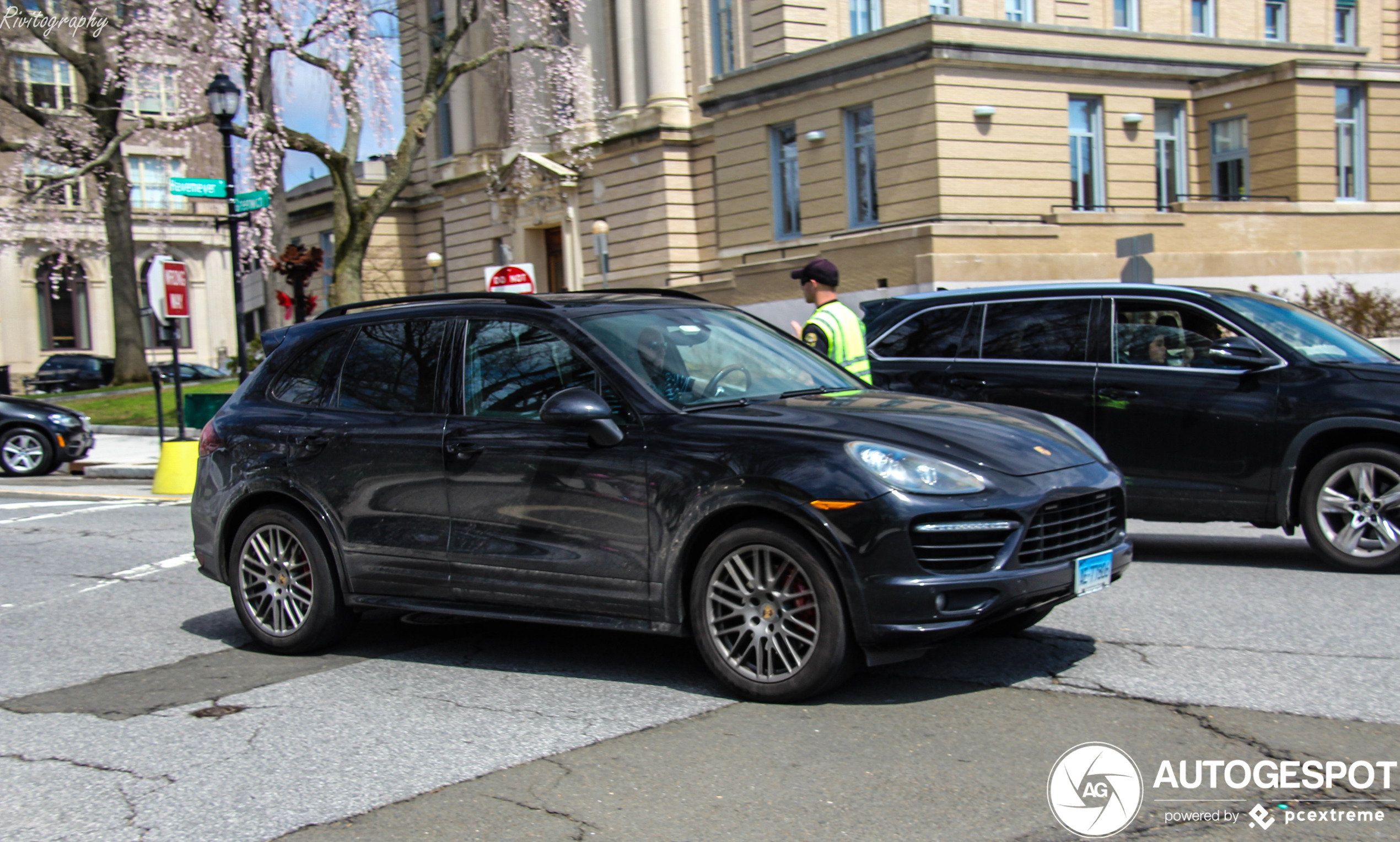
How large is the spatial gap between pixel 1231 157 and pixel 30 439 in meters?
28.1

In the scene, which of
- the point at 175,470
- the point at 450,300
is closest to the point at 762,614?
the point at 450,300

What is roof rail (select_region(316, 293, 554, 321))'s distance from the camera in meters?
6.16

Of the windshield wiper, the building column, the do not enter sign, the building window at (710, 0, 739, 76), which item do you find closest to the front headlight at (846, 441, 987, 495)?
the windshield wiper

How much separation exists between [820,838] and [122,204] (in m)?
35.3

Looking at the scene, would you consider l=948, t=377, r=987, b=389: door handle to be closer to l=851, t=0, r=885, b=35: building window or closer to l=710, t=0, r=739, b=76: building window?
l=851, t=0, r=885, b=35: building window

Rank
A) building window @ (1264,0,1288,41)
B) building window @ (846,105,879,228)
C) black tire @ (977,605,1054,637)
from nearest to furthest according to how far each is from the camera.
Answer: black tire @ (977,605,1054,637), building window @ (846,105,879,228), building window @ (1264,0,1288,41)

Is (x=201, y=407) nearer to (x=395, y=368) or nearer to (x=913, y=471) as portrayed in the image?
(x=395, y=368)

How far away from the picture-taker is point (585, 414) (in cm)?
541

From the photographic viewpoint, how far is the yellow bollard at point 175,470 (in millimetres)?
16094

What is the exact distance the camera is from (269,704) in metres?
5.74

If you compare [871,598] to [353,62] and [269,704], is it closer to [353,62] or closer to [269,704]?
[269,704]

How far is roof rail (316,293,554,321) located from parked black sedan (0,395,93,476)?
14475 millimetres

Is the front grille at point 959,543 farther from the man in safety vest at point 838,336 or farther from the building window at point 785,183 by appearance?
the building window at point 785,183

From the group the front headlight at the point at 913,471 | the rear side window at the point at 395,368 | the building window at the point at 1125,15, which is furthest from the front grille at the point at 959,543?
the building window at the point at 1125,15
